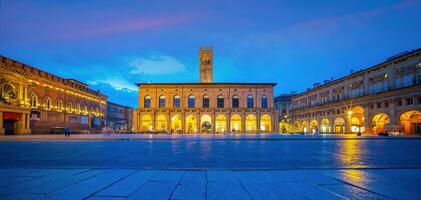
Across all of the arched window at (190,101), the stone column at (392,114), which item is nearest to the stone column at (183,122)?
the arched window at (190,101)

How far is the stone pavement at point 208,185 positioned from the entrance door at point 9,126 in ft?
137

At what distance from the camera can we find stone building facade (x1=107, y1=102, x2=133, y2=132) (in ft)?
276

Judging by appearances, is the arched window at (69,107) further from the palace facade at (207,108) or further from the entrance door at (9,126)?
the palace facade at (207,108)

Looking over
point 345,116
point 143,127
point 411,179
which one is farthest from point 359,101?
point 411,179

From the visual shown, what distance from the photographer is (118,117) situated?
91.4 metres

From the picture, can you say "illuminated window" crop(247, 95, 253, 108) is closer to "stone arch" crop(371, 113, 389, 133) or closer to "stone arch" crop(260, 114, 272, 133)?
"stone arch" crop(260, 114, 272, 133)

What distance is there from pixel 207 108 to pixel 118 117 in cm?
4282

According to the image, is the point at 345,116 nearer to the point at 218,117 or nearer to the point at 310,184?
the point at 218,117

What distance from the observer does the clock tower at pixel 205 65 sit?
72.9m

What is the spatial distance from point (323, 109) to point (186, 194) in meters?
64.5

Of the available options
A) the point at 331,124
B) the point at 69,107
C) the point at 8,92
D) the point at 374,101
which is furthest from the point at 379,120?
the point at 8,92

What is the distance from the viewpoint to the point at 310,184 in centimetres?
511

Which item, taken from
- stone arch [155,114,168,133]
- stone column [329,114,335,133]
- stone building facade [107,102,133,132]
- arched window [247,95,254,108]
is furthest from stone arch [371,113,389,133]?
stone building facade [107,102,133,132]

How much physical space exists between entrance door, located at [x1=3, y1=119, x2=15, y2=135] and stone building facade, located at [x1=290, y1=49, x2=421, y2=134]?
184 ft
